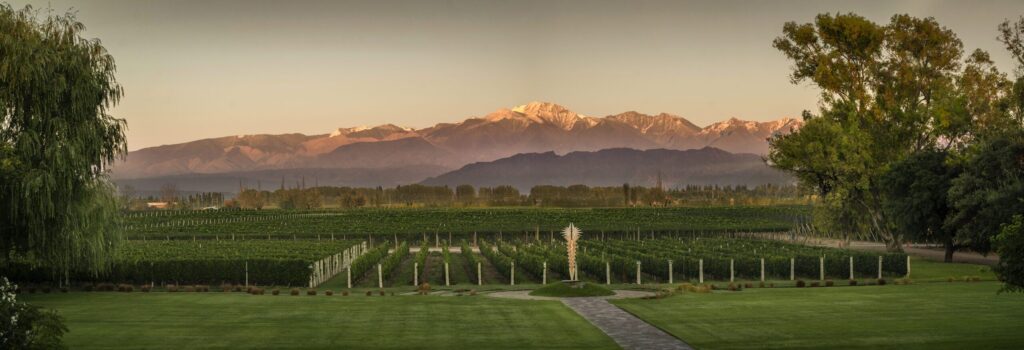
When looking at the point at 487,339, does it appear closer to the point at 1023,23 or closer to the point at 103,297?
the point at 103,297

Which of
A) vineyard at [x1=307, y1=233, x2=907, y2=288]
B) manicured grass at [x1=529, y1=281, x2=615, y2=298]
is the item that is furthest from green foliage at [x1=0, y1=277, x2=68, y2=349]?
vineyard at [x1=307, y1=233, x2=907, y2=288]

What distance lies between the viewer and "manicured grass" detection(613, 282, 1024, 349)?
71.4 feet

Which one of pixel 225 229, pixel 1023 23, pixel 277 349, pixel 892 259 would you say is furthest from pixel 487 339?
pixel 225 229

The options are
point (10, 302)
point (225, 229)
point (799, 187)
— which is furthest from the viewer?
point (225, 229)

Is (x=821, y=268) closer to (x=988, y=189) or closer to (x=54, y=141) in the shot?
(x=988, y=189)

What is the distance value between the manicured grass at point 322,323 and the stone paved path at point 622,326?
1.49 feet

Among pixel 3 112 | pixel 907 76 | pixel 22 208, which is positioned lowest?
pixel 22 208

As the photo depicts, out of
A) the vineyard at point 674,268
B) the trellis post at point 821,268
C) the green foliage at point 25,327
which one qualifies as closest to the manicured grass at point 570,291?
the vineyard at point 674,268

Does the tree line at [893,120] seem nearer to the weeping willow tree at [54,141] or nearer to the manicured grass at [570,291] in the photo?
the manicured grass at [570,291]

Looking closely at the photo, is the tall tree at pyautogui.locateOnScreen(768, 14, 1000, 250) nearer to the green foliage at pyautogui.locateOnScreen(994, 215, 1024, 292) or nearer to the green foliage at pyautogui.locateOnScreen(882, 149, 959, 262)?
Result: the green foliage at pyautogui.locateOnScreen(882, 149, 959, 262)

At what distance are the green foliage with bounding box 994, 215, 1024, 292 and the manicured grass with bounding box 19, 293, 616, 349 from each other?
7.76 meters

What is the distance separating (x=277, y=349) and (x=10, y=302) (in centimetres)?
521

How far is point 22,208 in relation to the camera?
32656 millimetres

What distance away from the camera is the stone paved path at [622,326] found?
22.1 metres
